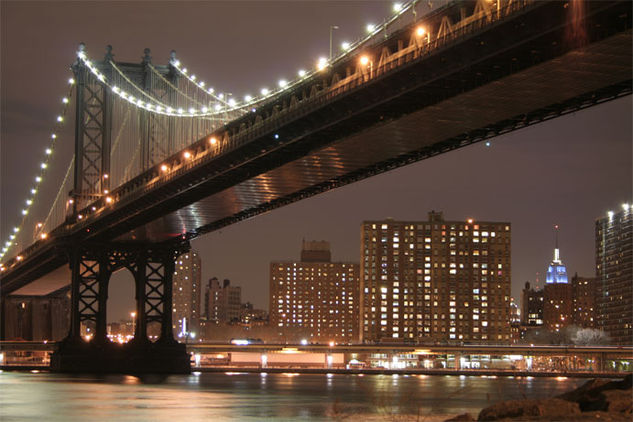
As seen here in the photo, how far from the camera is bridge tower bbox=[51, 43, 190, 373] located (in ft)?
265

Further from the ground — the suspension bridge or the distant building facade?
the suspension bridge

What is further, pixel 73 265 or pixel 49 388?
pixel 73 265

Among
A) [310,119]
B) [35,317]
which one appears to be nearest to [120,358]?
[310,119]

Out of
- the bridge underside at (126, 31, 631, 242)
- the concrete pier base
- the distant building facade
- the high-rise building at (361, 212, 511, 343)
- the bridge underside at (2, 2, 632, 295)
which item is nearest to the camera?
the bridge underside at (2, 2, 632, 295)

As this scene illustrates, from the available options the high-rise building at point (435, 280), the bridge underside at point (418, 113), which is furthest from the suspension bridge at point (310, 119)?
the high-rise building at point (435, 280)

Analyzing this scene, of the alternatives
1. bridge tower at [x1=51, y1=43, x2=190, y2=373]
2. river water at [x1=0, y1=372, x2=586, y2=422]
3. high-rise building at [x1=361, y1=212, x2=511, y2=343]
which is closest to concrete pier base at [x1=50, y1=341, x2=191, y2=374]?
bridge tower at [x1=51, y1=43, x2=190, y2=373]

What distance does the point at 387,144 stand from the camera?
165 ft

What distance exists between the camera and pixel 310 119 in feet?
160

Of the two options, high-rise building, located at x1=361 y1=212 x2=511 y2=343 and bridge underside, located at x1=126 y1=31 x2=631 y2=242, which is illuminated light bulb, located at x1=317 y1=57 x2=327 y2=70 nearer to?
bridge underside, located at x1=126 y1=31 x2=631 y2=242

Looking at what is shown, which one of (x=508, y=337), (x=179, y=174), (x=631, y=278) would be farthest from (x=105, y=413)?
(x=631, y=278)

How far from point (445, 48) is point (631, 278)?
6560 inches

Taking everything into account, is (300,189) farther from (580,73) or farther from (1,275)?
(1,275)

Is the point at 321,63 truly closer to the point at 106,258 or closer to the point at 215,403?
the point at 215,403

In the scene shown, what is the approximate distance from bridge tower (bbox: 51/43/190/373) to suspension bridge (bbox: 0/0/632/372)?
0.11 m
